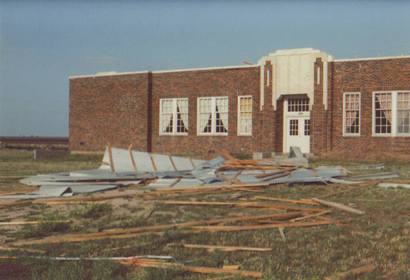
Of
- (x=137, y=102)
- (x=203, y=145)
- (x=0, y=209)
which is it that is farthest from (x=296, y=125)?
(x=0, y=209)

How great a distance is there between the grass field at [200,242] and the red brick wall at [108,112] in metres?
23.8

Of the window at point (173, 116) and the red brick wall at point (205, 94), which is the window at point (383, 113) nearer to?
the red brick wall at point (205, 94)

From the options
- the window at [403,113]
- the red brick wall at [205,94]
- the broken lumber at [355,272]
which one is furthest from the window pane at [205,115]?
the broken lumber at [355,272]

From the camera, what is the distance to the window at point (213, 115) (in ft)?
106

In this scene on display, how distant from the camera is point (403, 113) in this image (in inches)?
1080

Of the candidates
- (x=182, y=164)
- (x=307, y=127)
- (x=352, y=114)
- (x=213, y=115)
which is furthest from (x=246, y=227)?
(x=213, y=115)

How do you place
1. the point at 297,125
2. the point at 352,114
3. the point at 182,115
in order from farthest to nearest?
the point at 182,115, the point at 297,125, the point at 352,114

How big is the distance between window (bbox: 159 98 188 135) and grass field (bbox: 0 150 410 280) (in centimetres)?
2228

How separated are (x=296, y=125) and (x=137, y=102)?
10684 millimetres

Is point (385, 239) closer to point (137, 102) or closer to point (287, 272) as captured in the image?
point (287, 272)

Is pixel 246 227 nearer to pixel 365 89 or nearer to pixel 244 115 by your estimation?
pixel 365 89

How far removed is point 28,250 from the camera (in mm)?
7035

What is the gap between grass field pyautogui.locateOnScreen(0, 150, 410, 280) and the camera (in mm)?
5953

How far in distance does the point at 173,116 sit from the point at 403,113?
13.8m
